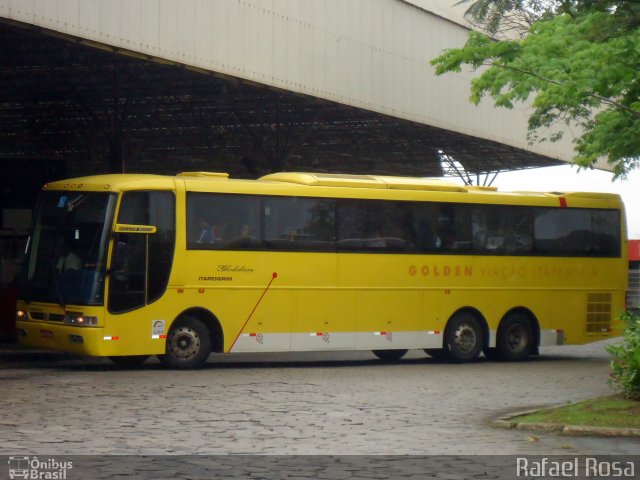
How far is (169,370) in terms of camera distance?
20.2 m

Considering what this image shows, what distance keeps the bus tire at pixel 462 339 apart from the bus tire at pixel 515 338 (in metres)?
0.54

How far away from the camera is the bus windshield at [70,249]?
19.5m

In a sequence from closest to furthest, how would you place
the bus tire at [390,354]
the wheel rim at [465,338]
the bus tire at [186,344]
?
the bus tire at [186,344]
the wheel rim at [465,338]
the bus tire at [390,354]

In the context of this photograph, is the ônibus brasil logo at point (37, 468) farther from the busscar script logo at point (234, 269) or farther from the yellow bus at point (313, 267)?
the busscar script logo at point (234, 269)

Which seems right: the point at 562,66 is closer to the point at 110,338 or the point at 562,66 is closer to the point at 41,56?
the point at 110,338

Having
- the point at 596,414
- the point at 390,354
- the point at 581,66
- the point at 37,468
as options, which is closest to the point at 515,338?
the point at 390,354

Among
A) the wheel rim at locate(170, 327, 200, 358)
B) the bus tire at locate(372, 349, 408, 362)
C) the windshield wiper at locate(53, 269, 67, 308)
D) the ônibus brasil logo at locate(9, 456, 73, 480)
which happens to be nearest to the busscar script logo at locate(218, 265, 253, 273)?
the wheel rim at locate(170, 327, 200, 358)

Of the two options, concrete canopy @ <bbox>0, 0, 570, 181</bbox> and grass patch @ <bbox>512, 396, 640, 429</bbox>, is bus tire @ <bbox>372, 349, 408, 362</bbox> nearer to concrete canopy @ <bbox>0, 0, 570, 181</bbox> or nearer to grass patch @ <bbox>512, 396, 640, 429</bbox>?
concrete canopy @ <bbox>0, 0, 570, 181</bbox>

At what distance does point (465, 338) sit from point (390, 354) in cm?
199

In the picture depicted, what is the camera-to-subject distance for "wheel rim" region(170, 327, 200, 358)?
2022 centimetres

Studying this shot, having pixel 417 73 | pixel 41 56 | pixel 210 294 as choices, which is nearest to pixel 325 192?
pixel 210 294

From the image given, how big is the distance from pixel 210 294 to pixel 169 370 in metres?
1.42

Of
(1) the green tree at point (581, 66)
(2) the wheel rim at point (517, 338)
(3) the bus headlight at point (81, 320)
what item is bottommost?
(2) the wheel rim at point (517, 338)

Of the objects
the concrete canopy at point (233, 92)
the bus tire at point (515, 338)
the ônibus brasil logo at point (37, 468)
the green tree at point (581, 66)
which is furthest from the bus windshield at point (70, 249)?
the ônibus brasil logo at point (37, 468)
